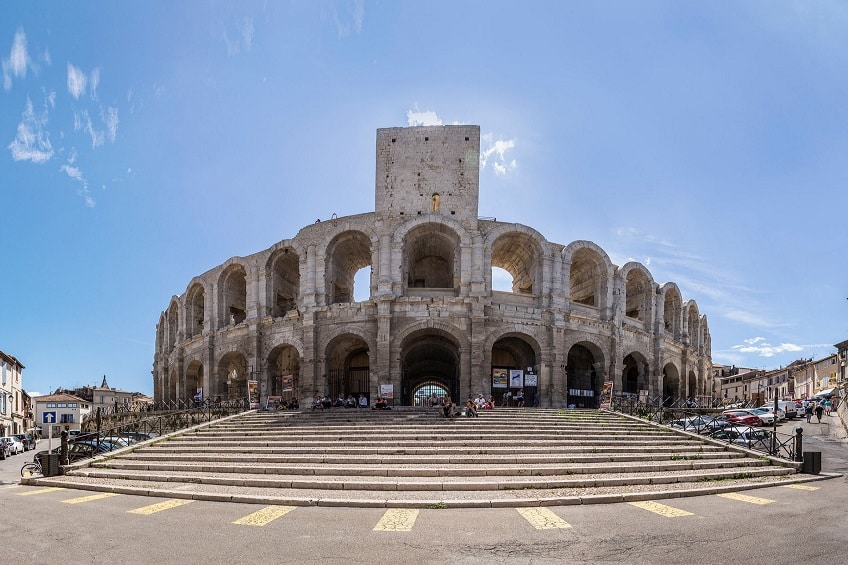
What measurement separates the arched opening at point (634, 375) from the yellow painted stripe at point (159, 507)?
28.7 metres

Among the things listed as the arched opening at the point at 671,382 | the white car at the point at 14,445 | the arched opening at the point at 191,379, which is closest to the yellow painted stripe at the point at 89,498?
the white car at the point at 14,445

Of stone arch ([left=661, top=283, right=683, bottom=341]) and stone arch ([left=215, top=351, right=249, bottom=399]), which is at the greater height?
stone arch ([left=661, top=283, right=683, bottom=341])

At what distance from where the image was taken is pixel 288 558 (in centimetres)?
746

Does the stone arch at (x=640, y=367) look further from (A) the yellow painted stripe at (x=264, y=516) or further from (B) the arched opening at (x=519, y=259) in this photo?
(A) the yellow painted stripe at (x=264, y=516)

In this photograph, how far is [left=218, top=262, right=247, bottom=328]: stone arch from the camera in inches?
1476

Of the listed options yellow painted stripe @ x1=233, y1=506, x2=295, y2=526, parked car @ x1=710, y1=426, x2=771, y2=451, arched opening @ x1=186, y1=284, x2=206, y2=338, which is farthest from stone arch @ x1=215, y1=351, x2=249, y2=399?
parked car @ x1=710, y1=426, x2=771, y2=451

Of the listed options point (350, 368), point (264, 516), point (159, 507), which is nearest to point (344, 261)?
point (350, 368)

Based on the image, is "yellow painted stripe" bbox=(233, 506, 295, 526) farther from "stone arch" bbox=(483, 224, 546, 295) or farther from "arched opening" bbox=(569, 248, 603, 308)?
"arched opening" bbox=(569, 248, 603, 308)

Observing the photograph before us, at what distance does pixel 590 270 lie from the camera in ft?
119

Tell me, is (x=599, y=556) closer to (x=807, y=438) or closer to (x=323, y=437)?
(x=323, y=437)

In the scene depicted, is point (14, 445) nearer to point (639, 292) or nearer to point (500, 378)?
point (500, 378)

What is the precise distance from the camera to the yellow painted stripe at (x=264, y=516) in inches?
381

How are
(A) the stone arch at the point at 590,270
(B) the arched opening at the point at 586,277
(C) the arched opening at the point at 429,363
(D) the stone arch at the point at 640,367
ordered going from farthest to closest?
(D) the stone arch at the point at 640,367, (B) the arched opening at the point at 586,277, (A) the stone arch at the point at 590,270, (C) the arched opening at the point at 429,363

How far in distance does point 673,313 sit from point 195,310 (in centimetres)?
3718
